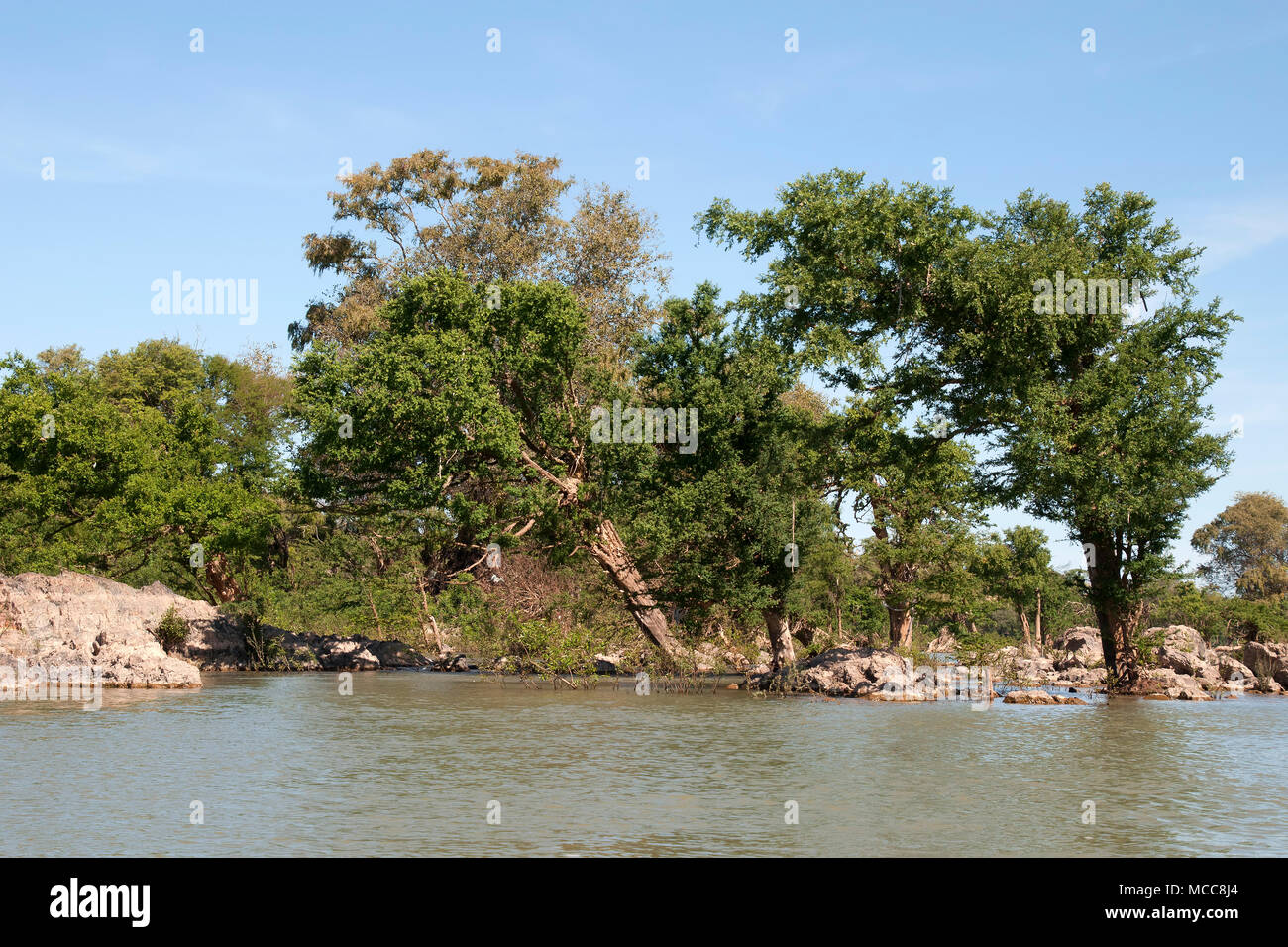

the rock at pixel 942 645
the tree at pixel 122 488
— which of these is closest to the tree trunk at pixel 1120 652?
the rock at pixel 942 645

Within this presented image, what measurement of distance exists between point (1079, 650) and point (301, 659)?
3073cm

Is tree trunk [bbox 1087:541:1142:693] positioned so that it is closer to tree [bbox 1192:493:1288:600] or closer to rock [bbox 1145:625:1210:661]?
rock [bbox 1145:625:1210:661]

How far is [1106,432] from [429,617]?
90.6ft

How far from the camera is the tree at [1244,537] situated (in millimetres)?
89438

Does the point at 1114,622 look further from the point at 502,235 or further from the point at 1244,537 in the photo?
the point at 1244,537

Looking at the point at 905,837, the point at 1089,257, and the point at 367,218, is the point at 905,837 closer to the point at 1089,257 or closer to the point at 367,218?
the point at 1089,257

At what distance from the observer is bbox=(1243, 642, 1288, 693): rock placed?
3803cm

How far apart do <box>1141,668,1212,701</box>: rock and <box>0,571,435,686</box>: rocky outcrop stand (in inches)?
1103

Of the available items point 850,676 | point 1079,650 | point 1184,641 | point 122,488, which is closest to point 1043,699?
point 850,676

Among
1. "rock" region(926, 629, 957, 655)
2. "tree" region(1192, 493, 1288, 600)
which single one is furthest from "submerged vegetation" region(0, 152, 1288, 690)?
"tree" region(1192, 493, 1288, 600)

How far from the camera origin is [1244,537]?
90312 mm

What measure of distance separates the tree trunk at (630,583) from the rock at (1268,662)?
20277 millimetres
